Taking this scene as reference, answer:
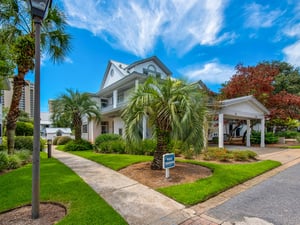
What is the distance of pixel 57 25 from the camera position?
1016cm

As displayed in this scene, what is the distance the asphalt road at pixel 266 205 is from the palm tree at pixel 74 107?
15.0m

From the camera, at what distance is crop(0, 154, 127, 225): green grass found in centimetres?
344

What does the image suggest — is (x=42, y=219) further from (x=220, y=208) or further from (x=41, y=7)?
(x=41, y=7)

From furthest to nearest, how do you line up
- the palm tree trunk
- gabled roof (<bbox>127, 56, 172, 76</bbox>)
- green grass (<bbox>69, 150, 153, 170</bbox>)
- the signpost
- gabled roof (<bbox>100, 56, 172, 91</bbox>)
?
gabled roof (<bbox>100, 56, 172, 91</bbox>)
gabled roof (<bbox>127, 56, 172, 76</bbox>)
green grass (<bbox>69, 150, 153, 170</bbox>)
the palm tree trunk
the signpost

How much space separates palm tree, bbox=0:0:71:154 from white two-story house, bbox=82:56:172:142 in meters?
7.35

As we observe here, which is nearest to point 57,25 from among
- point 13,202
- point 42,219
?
point 13,202

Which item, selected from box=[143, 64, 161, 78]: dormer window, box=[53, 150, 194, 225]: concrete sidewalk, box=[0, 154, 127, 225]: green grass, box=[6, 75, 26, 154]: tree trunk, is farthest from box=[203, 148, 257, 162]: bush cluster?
box=[143, 64, 161, 78]: dormer window

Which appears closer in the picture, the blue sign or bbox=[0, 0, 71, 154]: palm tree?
the blue sign

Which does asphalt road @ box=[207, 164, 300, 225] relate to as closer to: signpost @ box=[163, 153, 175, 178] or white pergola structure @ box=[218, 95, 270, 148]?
signpost @ box=[163, 153, 175, 178]

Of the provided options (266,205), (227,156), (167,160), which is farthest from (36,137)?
(227,156)

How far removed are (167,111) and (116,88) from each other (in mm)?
14479

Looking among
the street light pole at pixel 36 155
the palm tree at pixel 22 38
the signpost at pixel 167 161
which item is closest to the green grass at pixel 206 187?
the signpost at pixel 167 161

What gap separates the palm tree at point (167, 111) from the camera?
250 inches

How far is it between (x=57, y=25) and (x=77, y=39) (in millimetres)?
1239
